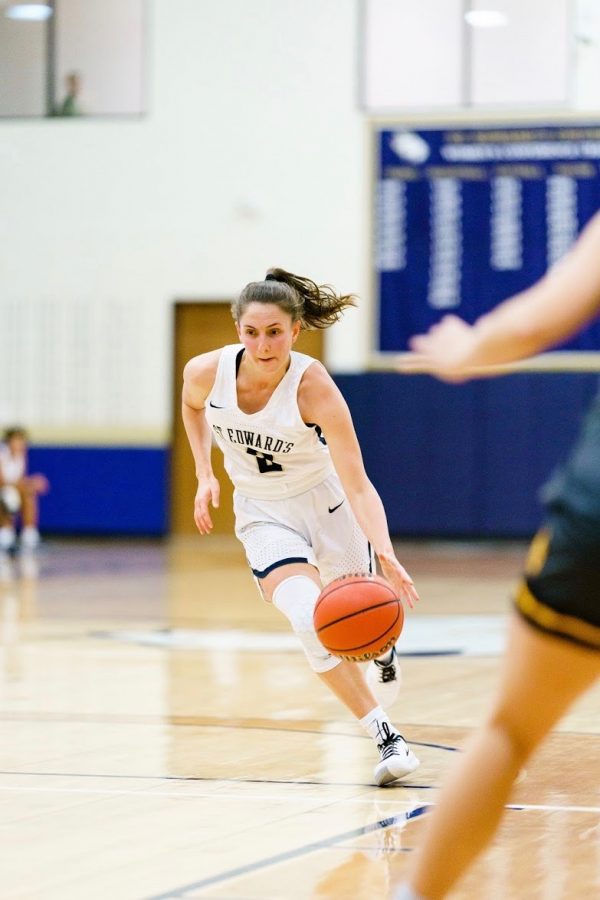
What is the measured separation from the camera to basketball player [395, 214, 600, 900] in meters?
2.36

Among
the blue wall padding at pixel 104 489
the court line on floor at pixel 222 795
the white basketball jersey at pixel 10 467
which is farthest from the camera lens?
the blue wall padding at pixel 104 489

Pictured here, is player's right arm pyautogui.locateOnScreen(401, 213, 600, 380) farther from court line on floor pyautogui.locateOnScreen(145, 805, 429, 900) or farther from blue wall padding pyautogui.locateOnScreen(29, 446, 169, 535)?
blue wall padding pyautogui.locateOnScreen(29, 446, 169, 535)

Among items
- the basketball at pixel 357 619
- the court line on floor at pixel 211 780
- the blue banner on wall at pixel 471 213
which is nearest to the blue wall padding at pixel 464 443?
the blue banner on wall at pixel 471 213

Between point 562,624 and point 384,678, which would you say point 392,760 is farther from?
point 562,624

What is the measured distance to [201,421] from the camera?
5.39m

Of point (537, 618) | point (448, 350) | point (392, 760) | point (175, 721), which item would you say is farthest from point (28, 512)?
point (537, 618)

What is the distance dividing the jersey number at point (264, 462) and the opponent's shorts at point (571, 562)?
2.64 meters

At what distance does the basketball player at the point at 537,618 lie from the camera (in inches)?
93.0

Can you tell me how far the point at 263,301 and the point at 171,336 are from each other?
12.9 metres

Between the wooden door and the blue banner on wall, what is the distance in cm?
127

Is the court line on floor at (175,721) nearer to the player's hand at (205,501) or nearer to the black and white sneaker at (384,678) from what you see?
the black and white sneaker at (384,678)

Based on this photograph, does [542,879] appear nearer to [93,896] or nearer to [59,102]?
[93,896]

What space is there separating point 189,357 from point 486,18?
5132mm

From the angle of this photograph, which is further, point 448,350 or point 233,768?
Result: point 233,768
